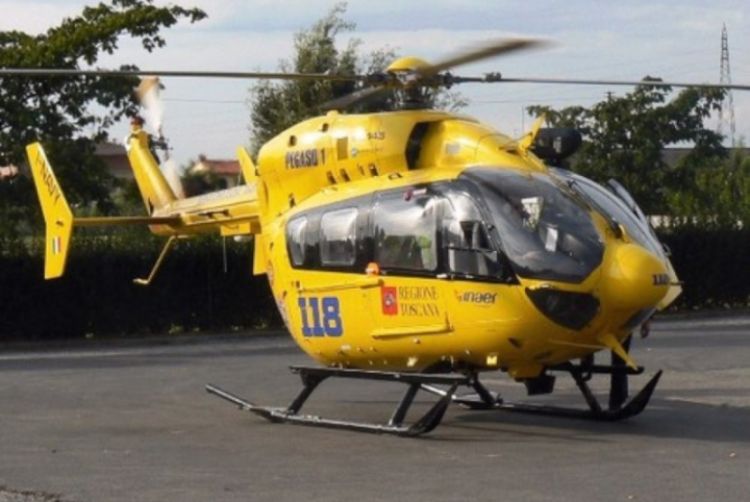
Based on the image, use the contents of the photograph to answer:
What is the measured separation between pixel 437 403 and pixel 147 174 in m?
6.98

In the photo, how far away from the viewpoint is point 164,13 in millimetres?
33625

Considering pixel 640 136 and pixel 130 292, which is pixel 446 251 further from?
pixel 640 136

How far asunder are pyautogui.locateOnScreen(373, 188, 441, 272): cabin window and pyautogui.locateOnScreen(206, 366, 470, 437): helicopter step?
39.7 inches

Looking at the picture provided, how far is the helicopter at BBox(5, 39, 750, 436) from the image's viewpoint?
513 inches

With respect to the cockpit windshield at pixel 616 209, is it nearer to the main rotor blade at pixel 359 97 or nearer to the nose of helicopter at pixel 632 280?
the nose of helicopter at pixel 632 280

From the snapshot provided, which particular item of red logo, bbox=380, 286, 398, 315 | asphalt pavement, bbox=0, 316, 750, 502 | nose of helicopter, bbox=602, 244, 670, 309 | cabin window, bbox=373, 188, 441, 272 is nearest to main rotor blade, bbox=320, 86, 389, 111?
cabin window, bbox=373, 188, 441, 272

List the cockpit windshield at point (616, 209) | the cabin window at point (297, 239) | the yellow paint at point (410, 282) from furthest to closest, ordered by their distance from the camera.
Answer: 1. the cabin window at point (297, 239)
2. the cockpit windshield at point (616, 209)
3. the yellow paint at point (410, 282)

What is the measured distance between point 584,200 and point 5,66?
2194cm

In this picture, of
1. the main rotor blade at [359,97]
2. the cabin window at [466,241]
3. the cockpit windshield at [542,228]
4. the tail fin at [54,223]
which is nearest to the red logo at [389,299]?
the cabin window at [466,241]

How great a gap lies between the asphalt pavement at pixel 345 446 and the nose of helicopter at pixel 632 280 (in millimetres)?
1246

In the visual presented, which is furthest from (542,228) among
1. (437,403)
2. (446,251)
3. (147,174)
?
(147,174)

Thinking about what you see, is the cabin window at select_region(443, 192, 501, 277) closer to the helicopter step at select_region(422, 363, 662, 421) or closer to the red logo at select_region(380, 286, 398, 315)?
the red logo at select_region(380, 286, 398, 315)

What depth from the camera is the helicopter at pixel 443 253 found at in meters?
13.0

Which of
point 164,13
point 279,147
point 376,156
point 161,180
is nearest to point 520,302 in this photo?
point 376,156
